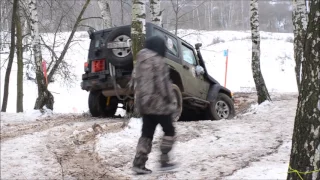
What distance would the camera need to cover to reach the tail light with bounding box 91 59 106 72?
8.27m

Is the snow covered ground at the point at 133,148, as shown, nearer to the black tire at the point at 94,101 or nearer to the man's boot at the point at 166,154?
the man's boot at the point at 166,154

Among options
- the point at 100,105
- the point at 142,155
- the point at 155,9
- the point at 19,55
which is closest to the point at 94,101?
the point at 100,105

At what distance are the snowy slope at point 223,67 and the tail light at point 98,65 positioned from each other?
12.7 meters

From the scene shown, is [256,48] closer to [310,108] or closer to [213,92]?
[213,92]

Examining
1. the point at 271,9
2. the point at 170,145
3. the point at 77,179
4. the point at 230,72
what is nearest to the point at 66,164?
the point at 77,179

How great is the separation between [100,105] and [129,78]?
1615 mm

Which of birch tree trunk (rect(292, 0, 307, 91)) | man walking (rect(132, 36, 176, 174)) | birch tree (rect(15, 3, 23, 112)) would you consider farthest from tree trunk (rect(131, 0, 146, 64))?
birch tree (rect(15, 3, 23, 112))

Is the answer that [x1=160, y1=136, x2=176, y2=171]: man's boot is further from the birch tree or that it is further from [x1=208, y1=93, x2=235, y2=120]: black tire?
the birch tree

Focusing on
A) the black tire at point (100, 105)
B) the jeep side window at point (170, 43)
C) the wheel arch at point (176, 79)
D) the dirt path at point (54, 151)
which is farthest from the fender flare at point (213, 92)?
the dirt path at point (54, 151)

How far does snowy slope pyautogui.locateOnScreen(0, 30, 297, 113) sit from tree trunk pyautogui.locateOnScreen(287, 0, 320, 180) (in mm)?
17716

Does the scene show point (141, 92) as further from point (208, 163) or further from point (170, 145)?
point (208, 163)

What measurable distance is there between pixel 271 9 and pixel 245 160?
168 ft

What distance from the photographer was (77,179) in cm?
502

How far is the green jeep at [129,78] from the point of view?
8008mm
